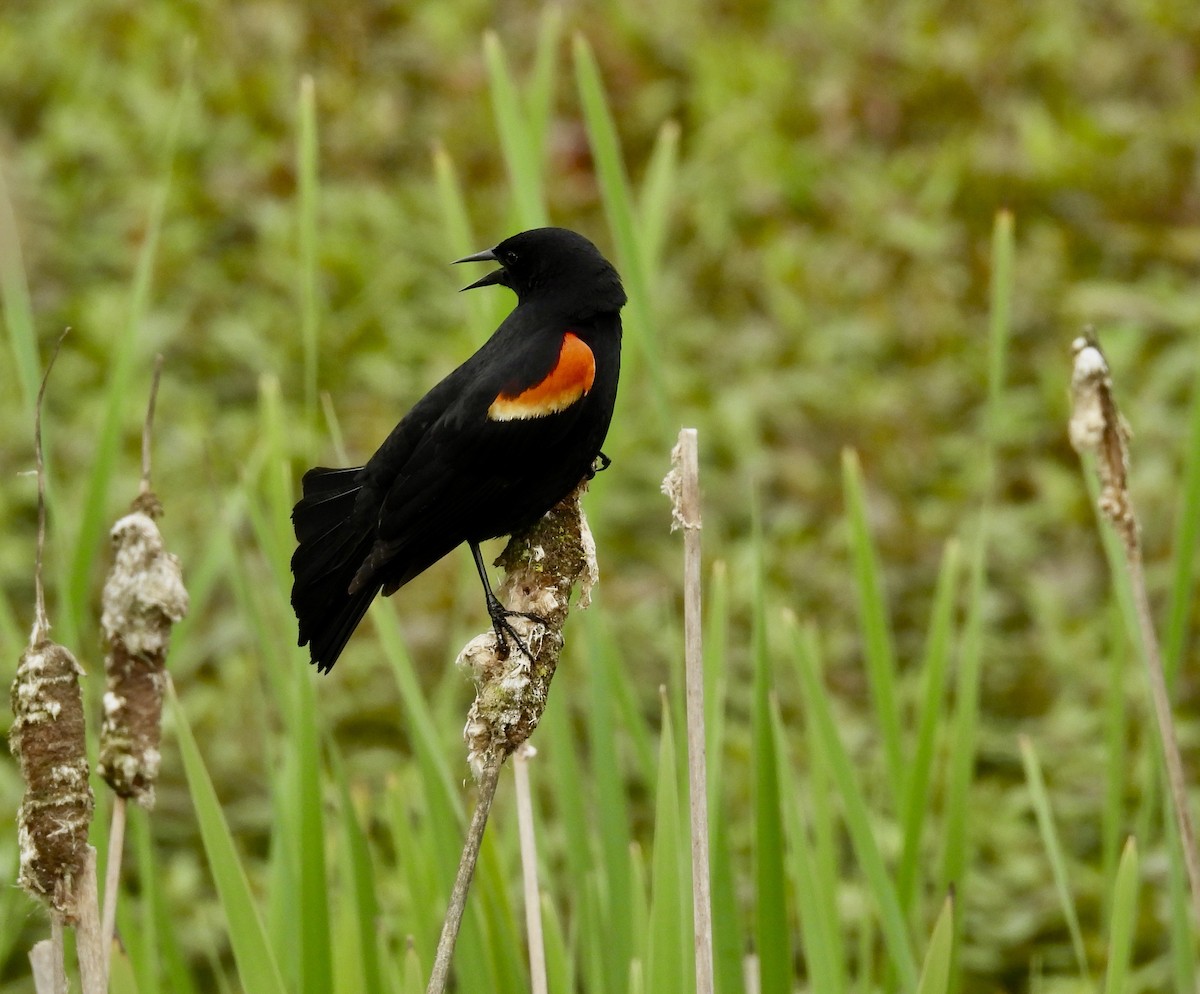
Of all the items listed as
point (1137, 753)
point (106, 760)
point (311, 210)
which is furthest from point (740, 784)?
point (106, 760)

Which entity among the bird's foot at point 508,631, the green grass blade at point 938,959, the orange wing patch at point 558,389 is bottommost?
the green grass blade at point 938,959

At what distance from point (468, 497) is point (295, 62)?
5.41m

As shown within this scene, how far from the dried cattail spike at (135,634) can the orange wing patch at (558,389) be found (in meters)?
0.36

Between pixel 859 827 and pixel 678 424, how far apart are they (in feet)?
9.14

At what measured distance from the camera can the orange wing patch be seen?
1.48 metres

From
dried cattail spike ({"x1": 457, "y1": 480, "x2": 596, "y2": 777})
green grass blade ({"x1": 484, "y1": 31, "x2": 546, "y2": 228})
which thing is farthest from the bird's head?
dried cattail spike ({"x1": 457, "y1": 480, "x2": 596, "y2": 777})

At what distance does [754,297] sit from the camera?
5.67 m

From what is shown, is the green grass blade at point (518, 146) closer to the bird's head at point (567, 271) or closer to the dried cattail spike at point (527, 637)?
the bird's head at point (567, 271)

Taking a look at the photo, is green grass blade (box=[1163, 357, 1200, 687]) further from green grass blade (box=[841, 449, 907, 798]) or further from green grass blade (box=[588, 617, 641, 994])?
green grass blade (box=[588, 617, 641, 994])

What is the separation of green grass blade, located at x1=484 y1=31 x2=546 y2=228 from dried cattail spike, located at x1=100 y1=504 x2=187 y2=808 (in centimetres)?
70

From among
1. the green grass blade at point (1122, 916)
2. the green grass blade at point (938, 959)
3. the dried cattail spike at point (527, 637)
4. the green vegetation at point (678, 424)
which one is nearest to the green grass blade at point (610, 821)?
the green vegetation at point (678, 424)

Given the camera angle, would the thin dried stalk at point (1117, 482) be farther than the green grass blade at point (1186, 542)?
No

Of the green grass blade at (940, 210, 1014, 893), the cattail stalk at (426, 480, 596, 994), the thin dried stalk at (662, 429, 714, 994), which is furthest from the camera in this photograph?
the green grass blade at (940, 210, 1014, 893)

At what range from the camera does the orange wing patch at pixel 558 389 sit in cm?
148
